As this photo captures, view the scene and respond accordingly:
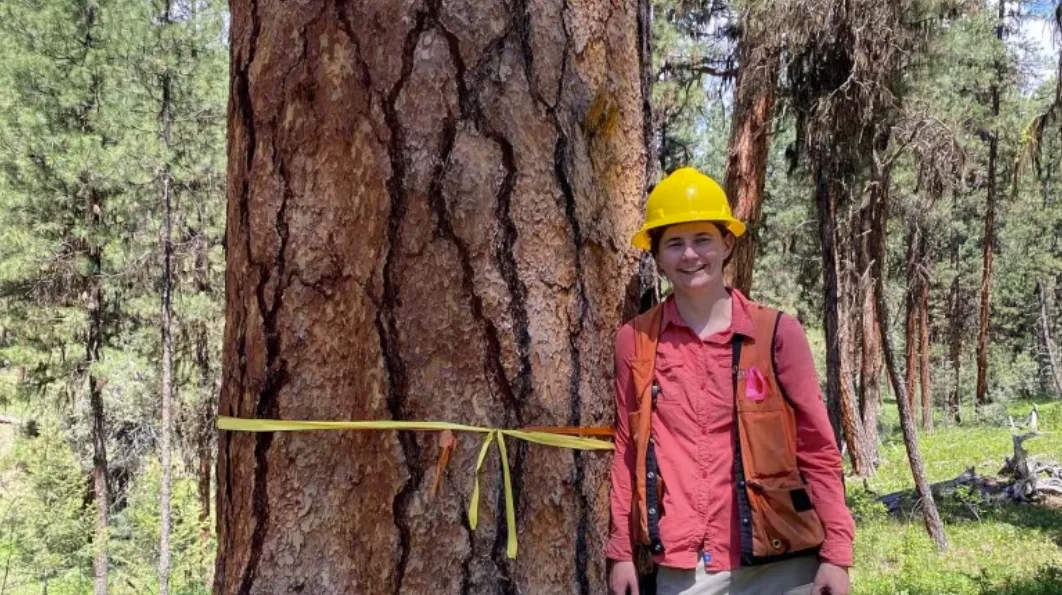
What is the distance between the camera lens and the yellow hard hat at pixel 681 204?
188cm

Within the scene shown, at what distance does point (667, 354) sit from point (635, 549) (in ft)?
1.40

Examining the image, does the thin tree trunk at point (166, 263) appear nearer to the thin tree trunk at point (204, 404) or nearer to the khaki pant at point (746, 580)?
the thin tree trunk at point (204, 404)

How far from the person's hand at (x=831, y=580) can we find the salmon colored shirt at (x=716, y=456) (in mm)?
19

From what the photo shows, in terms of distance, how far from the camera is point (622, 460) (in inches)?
71.3

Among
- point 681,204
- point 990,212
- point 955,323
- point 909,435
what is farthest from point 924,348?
point 681,204

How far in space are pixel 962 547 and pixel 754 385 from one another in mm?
10292

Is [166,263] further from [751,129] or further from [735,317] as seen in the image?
[735,317]

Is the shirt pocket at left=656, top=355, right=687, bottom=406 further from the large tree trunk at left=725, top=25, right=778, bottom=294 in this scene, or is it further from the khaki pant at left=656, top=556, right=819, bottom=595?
the large tree trunk at left=725, top=25, right=778, bottom=294

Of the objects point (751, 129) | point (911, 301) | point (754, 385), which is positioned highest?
point (751, 129)

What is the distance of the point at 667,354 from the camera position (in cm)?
198

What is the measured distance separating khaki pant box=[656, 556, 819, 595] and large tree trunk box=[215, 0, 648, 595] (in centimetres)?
41

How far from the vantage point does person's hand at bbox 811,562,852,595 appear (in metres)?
1.92

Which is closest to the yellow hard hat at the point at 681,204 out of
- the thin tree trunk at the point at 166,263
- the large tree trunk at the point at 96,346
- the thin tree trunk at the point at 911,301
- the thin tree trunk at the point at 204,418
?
the thin tree trunk at the point at 166,263

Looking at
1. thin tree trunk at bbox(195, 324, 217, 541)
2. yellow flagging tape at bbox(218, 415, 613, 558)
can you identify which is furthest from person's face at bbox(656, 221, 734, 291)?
thin tree trunk at bbox(195, 324, 217, 541)
